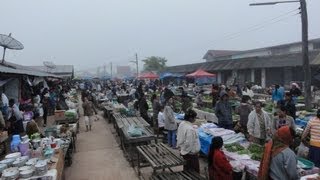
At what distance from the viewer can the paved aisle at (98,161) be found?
9.20 m

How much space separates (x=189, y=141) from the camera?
22.9 feet

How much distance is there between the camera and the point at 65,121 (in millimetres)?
15203

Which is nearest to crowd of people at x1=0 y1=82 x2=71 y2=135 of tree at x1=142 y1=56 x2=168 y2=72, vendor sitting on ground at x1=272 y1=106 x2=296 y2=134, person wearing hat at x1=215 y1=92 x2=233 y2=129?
person wearing hat at x1=215 y1=92 x2=233 y2=129

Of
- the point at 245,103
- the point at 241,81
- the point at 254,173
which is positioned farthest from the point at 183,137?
the point at 241,81

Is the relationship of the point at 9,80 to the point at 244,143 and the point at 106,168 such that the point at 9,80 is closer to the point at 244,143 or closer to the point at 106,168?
the point at 106,168

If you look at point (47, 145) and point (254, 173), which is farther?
point (47, 145)

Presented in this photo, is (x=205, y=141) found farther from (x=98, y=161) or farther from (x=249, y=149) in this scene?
(x=98, y=161)

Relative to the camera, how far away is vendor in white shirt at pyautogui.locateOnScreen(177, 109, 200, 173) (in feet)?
22.9

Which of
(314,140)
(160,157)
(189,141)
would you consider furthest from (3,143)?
(314,140)

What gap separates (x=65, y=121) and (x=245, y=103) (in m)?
8.27

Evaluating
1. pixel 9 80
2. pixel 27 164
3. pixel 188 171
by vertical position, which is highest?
pixel 9 80

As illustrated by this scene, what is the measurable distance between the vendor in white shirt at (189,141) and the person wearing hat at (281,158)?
2.25 metres

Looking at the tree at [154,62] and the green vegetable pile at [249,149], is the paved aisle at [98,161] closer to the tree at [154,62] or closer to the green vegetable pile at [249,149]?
the green vegetable pile at [249,149]

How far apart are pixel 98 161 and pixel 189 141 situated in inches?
184
